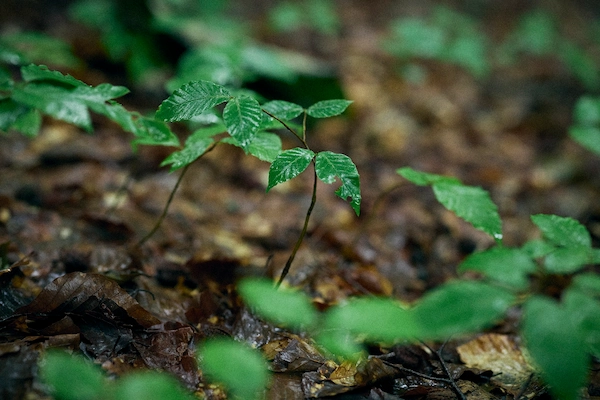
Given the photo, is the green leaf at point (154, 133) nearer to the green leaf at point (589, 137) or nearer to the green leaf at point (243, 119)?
the green leaf at point (243, 119)

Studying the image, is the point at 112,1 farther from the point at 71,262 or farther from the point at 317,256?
the point at 317,256

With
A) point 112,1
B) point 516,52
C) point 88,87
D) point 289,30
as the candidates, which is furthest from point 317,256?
point 516,52

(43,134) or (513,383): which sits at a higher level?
(513,383)

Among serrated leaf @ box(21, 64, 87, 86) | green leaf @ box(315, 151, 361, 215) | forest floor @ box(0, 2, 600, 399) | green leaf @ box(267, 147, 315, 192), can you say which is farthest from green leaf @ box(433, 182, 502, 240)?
serrated leaf @ box(21, 64, 87, 86)

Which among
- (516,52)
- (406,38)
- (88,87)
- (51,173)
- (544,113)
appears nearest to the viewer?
(88,87)

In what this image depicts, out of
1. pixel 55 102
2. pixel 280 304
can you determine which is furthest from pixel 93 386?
pixel 55 102

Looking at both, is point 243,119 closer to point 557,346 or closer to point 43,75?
point 43,75

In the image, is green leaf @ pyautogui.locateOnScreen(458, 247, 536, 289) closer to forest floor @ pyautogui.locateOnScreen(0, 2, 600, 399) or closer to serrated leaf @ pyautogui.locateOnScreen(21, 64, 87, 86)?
forest floor @ pyautogui.locateOnScreen(0, 2, 600, 399)
